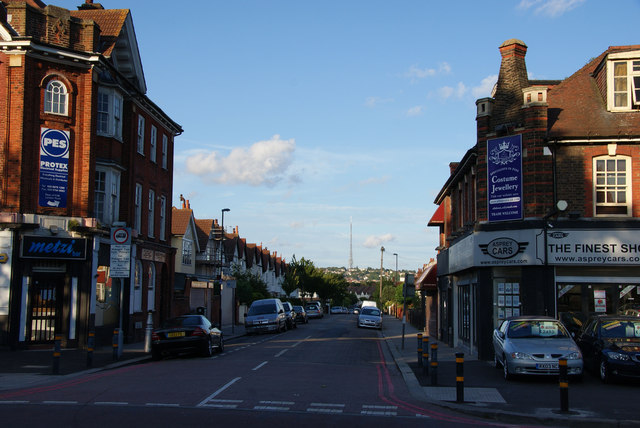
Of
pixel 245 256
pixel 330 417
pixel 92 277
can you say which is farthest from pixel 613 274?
pixel 245 256

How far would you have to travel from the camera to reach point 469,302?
23406 mm

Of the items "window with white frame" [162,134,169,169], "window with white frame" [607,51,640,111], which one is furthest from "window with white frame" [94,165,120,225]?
"window with white frame" [607,51,640,111]

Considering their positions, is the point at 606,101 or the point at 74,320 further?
the point at 74,320

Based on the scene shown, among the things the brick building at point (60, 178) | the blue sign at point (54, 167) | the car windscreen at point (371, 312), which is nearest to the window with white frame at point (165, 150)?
the brick building at point (60, 178)

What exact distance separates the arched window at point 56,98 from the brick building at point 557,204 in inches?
590

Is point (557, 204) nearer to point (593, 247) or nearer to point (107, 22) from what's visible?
point (593, 247)

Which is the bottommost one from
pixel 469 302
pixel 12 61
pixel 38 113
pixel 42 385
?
pixel 42 385

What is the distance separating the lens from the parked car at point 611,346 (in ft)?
46.5

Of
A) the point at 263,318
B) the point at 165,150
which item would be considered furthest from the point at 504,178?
the point at 263,318

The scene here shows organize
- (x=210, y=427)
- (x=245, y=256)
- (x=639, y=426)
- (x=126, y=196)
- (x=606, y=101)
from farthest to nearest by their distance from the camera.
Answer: (x=245, y=256) < (x=126, y=196) < (x=606, y=101) < (x=639, y=426) < (x=210, y=427)

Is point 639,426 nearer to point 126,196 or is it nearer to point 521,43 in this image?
point 521,43

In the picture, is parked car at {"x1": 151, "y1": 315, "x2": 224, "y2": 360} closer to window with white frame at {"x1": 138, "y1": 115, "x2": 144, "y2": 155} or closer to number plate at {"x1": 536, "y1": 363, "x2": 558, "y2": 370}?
window with white frame at {"x1": 138, "y1": 115, "x2": 144, "y2": 155}

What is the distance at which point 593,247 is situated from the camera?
19.5 m

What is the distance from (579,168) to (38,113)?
18.6 m
